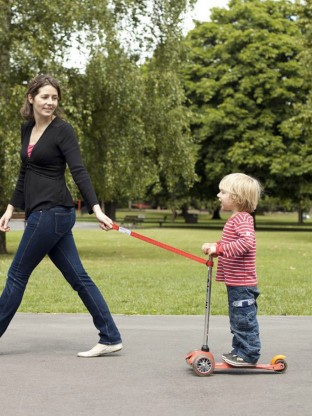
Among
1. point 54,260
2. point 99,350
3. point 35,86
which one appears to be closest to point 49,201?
point 54,260

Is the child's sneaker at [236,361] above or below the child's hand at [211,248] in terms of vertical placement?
below

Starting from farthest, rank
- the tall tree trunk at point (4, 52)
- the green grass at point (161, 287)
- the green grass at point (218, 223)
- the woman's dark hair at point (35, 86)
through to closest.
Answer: the green grass at point (218, 223), the tall tree trunk at point (4, 52), the green grass at point (161, 287), the woman's dark hair at point (35, 86)

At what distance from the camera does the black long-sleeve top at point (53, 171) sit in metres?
6.17

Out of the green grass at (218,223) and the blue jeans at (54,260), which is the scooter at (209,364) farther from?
the green grass at (218,223)

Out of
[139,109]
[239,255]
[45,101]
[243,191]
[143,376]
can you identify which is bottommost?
[143,376]

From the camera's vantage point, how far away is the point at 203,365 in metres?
5.66

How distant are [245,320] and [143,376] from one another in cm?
79

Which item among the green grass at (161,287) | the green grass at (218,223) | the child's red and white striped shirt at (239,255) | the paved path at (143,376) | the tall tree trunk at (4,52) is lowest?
the green grass at (218,223)

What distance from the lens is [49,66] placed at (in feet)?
63.1

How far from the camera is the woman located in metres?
6.17

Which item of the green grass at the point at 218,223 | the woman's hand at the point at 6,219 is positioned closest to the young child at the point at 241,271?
the woman's hand at the point at 6,219

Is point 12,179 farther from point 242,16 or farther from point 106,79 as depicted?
point 242,16

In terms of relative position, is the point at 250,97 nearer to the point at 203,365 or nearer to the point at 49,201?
the point at 49,201

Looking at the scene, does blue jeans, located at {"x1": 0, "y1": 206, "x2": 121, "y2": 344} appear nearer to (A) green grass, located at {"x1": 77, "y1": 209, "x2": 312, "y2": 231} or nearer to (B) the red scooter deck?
(B) the red scooter deck
